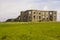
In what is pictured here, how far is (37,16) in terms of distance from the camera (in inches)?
3152

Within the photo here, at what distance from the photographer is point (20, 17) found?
82.3 meters

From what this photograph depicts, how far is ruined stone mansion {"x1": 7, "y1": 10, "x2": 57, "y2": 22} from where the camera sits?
Answer: 79.0 meters

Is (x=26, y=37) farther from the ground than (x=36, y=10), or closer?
farther from the ground

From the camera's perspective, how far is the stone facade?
3110 inches

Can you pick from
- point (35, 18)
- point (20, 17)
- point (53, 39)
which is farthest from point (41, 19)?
point (53, 39)

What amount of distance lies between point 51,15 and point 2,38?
67.5 metres

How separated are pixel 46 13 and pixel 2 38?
219 feet

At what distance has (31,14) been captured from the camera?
7956 centimetres

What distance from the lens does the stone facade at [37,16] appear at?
79000 millimetres

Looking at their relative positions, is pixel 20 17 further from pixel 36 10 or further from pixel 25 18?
pixel 36 10

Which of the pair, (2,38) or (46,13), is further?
(46,13)

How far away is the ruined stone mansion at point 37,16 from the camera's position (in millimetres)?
79000

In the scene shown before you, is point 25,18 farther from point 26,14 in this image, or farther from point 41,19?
point 41,19

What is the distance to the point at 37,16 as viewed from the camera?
80062 mm
